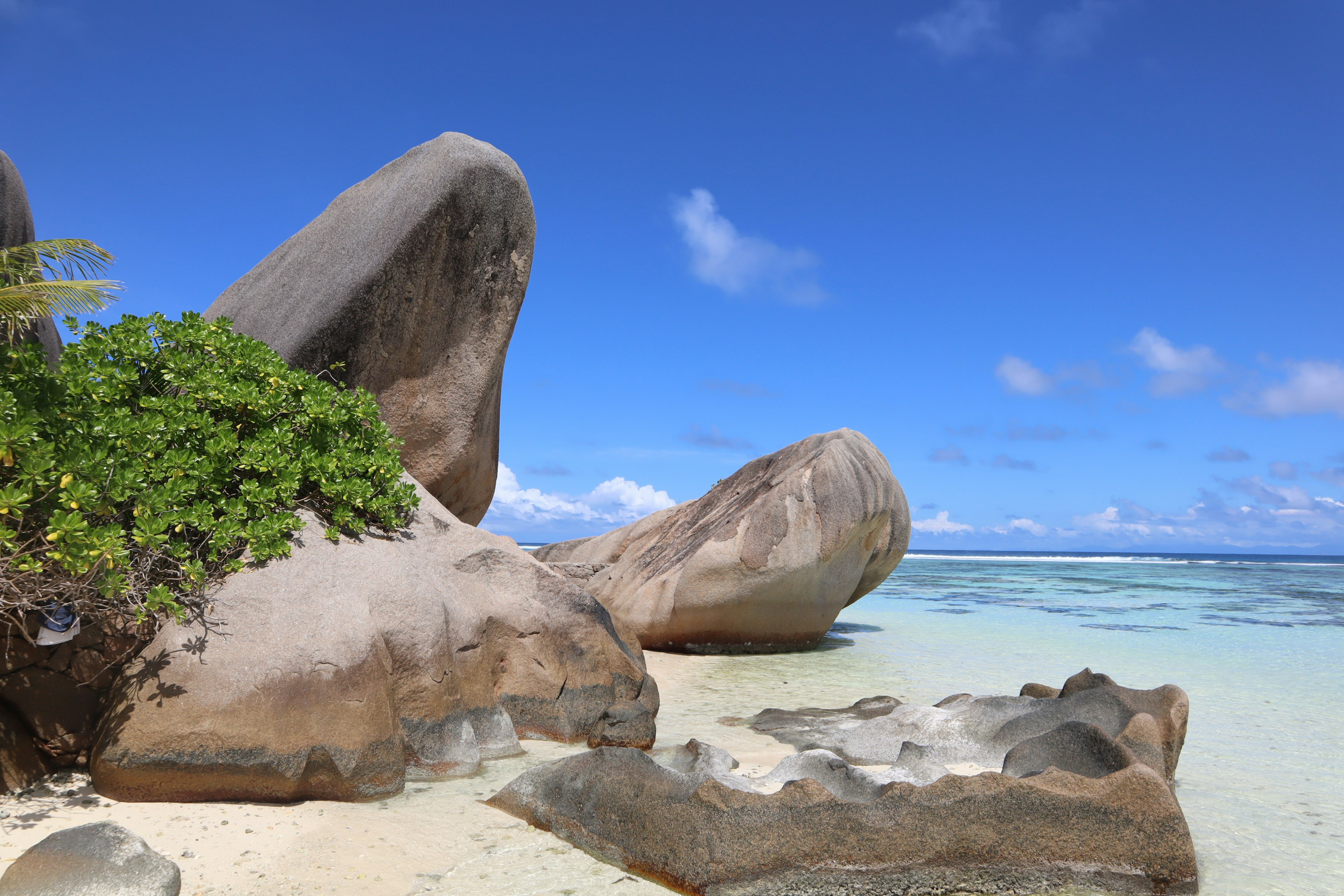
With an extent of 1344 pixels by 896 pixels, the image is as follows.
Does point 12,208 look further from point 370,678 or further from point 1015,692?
point 1015,692

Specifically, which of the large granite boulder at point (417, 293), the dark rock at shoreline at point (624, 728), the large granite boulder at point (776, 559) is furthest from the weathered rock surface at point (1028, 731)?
the large granite boulder at point (417, 293)

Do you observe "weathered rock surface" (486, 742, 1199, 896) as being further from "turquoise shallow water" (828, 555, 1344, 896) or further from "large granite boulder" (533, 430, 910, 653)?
"large granite boulder" (533, 430, 910, 653)

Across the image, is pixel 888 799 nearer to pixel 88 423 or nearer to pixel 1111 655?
pixel 88 423

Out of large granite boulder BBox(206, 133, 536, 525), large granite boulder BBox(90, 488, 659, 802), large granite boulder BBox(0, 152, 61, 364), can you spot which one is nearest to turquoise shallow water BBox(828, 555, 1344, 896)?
large granite boulder BBox(90, 488, 659, 802)

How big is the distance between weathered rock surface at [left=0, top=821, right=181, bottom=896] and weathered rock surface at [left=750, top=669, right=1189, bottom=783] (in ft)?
11.0

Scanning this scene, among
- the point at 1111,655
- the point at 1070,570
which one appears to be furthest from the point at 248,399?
the point at 1070,570

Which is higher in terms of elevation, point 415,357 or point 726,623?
point 415,357

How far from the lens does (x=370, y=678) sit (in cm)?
429

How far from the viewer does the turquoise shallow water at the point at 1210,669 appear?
4145mm

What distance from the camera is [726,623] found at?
9.68 m

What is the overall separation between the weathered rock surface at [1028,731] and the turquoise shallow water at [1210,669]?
19.2 inches

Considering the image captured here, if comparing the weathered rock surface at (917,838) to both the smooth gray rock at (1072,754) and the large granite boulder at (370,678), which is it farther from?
the large granite boulder at (370,678)

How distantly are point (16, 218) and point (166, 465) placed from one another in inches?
276

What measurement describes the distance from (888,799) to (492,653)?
8.64ft
